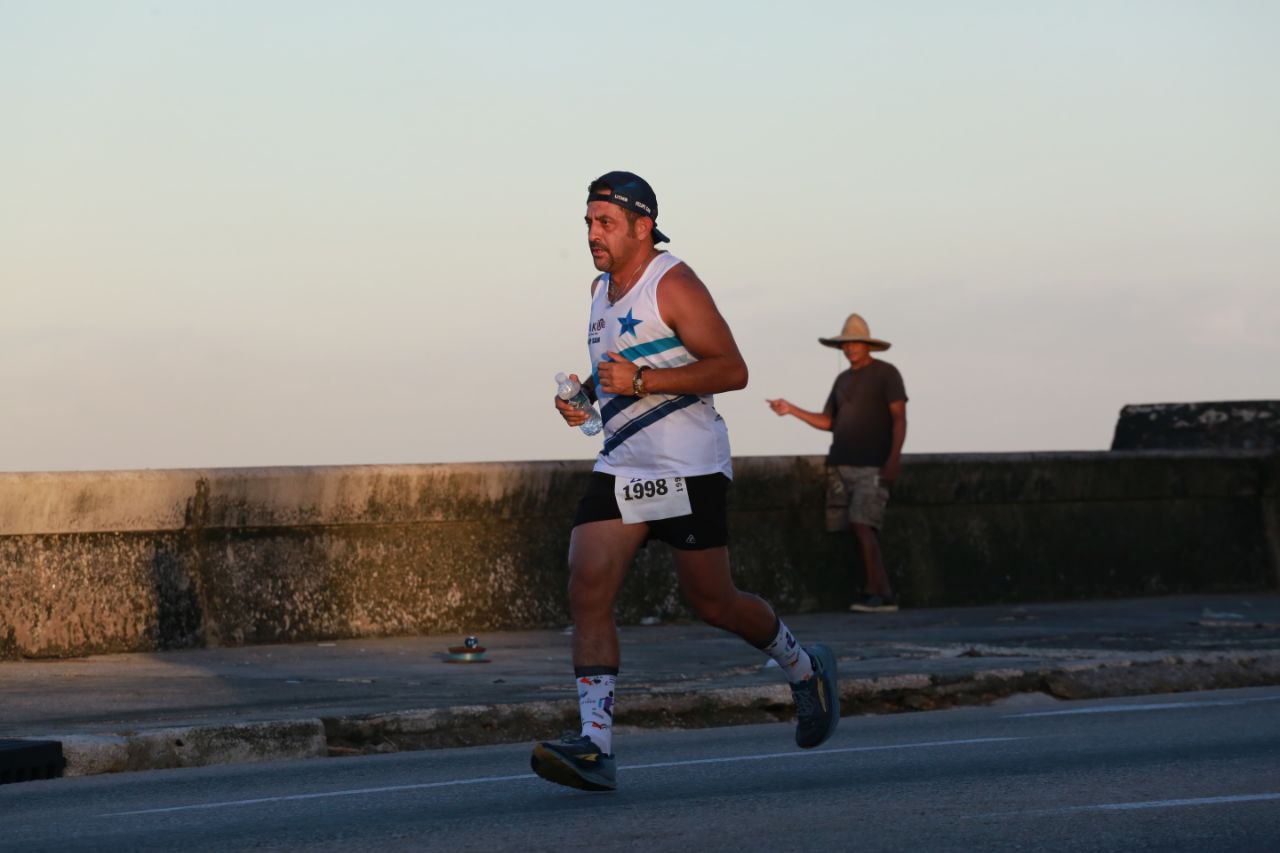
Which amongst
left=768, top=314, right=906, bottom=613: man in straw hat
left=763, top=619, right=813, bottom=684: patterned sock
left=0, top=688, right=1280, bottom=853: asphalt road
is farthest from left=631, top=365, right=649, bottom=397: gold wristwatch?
left=768, top=314, right=906, bottom=613: man in straw hat

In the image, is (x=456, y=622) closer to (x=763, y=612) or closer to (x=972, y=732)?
(x=972, y=732)

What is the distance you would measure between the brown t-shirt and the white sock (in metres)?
7.91

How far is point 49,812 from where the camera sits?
691cm

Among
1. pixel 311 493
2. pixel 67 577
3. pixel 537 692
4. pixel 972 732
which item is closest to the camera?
pixel 972 732

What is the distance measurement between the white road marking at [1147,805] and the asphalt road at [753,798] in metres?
0.01

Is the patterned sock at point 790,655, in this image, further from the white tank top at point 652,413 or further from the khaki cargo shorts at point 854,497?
the khaki cargo shorts at point 854,497

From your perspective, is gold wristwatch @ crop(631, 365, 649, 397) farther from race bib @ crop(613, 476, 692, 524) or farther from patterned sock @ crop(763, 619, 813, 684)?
patterned sock @ crop(763, 619, 813, 684)

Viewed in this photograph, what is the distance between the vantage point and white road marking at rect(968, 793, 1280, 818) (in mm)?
6371

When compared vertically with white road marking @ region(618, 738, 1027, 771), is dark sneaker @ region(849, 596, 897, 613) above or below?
above

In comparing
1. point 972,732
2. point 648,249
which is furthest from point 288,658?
point 648,249

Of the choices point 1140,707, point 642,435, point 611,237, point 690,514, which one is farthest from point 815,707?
point 1140,707

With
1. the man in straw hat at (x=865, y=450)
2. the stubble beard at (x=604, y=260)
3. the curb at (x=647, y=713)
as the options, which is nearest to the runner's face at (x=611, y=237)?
the stubble beard at (x=604, y=260)

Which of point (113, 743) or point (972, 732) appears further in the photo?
point (972, 732)

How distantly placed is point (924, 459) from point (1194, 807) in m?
9.10
